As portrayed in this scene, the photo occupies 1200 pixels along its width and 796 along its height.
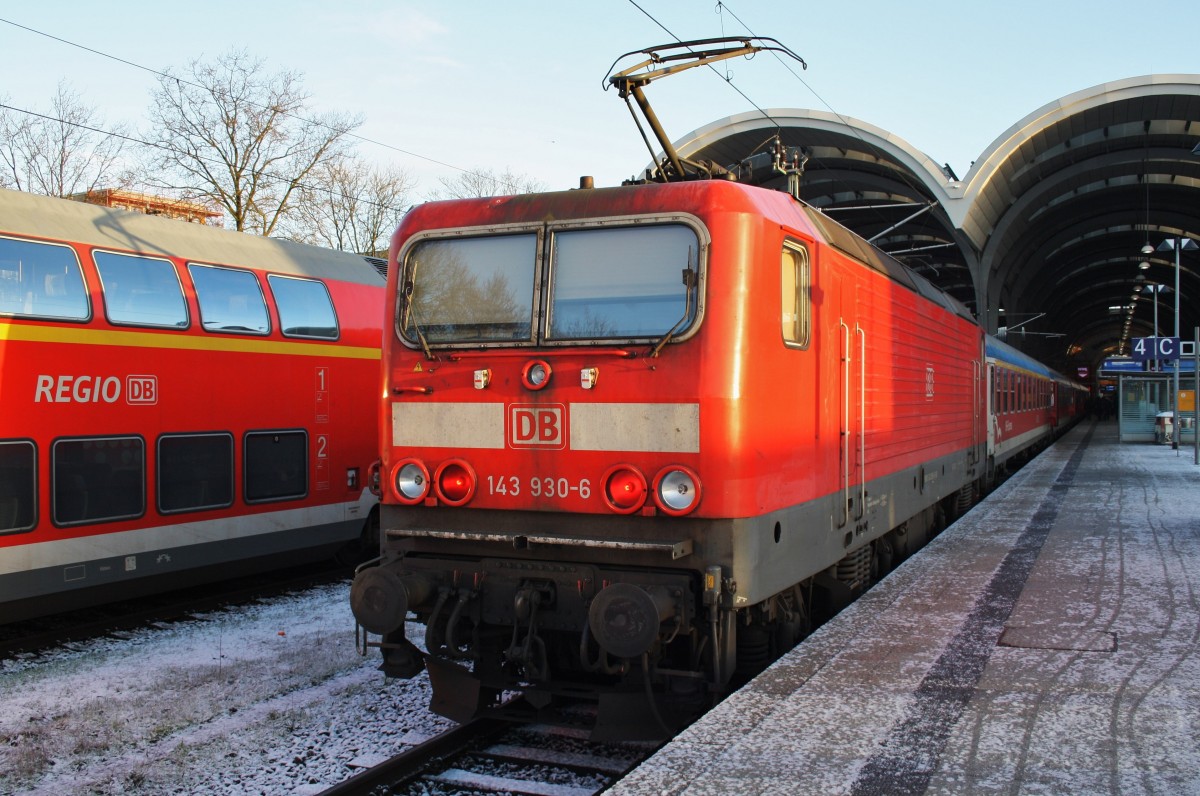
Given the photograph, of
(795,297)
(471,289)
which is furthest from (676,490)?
(471,289)

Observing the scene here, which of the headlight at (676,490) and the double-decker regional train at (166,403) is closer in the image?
the headlight at (676,490)

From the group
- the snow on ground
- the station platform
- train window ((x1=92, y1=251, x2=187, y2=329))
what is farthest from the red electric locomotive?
train window ((x1=92, y1=251, x2=187, y2=329))

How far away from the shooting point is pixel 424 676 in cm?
734

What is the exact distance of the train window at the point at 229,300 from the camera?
31.4 feet

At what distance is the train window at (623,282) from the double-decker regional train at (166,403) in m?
4.82

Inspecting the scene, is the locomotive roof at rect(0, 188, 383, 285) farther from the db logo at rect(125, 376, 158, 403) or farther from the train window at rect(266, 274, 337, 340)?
the db logo at rect(125, 376, 158, 403)

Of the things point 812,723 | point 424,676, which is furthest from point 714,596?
point 424,676

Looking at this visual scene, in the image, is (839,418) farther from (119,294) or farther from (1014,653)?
(119,294)

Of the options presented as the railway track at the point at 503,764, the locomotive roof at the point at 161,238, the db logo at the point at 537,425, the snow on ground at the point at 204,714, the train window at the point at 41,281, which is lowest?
the snow on ground at the point at 204,714

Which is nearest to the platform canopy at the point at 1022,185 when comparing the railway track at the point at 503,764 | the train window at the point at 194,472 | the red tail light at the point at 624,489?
the train window at the point at 194,472

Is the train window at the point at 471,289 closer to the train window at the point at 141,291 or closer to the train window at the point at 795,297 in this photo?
the train window at the point at 795,297

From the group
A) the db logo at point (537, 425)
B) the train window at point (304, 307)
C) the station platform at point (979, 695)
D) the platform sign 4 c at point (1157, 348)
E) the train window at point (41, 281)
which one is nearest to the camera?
the station platform at point (979, 695)

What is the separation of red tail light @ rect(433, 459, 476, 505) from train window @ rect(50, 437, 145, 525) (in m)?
4.09

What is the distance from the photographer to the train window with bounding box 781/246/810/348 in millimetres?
5926
